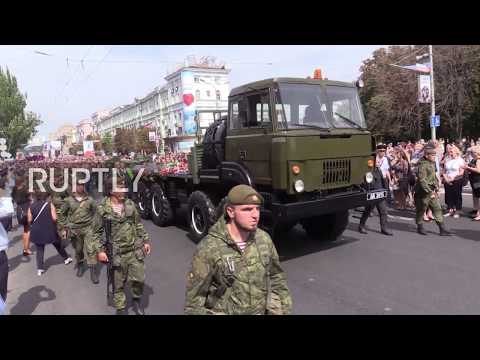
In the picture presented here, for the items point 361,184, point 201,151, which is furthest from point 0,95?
point 361,184

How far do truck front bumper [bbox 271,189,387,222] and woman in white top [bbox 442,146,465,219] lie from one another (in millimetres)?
3541

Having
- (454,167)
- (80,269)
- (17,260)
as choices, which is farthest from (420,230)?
(17,260)

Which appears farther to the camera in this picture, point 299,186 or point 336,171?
point 336,171

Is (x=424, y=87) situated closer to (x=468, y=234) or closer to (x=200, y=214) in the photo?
(x=468, y=234)

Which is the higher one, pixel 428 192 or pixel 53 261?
pixel 428 192

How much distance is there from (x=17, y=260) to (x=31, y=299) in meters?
2.48

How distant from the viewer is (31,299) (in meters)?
4.80

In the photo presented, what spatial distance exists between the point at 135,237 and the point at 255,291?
2.26m

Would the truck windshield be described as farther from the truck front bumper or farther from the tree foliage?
the tree foliage

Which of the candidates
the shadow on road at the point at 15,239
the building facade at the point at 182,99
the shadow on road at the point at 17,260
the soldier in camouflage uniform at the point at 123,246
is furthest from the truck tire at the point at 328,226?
the building facade at the point at 182,99

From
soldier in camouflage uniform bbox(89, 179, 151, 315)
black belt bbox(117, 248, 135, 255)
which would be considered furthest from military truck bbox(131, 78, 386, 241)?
black belt bbox(117, 248, 135, 255)

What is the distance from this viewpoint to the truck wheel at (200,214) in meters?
6.21

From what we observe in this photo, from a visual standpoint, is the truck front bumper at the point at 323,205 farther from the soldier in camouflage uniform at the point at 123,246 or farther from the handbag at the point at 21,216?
the handbag at the point at 21,216
